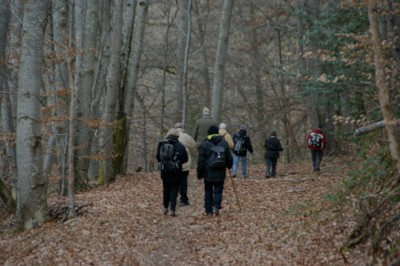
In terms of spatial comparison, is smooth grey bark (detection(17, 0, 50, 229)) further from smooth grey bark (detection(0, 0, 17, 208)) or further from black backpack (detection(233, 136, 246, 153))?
black backpack (detection(233, 136, 246, 153))

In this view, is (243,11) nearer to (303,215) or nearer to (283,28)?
(283,28)

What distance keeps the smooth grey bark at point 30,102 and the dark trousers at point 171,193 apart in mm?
2585

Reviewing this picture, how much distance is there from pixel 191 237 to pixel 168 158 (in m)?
1.95

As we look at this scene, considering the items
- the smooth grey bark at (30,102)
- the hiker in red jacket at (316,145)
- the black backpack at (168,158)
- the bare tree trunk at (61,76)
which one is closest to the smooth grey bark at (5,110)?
the bare tree trunk at (61,76)

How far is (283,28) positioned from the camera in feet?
78.0

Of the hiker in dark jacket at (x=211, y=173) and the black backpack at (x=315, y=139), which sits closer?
the hiker in dark jacket at (x=211, y=173)

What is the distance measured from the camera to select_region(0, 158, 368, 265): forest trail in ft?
23.9

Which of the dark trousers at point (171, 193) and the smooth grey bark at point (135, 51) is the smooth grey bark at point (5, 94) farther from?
the dark trousers at point (171, 193)

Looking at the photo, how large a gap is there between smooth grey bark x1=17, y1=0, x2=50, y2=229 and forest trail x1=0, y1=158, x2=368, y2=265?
0.96m

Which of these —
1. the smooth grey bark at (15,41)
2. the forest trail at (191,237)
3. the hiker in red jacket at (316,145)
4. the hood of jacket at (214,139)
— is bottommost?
the forest trail at (191,237)

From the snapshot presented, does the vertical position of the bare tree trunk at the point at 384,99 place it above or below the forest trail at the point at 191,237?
above

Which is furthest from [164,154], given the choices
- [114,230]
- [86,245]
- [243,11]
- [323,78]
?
[243,11]

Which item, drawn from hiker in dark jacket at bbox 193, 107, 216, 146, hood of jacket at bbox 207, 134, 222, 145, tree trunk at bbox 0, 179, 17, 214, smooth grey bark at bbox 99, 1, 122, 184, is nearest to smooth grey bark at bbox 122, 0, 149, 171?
smooth grey bark at bbox 99, 1, 122, 184

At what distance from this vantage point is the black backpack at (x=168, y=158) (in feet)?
32.6
